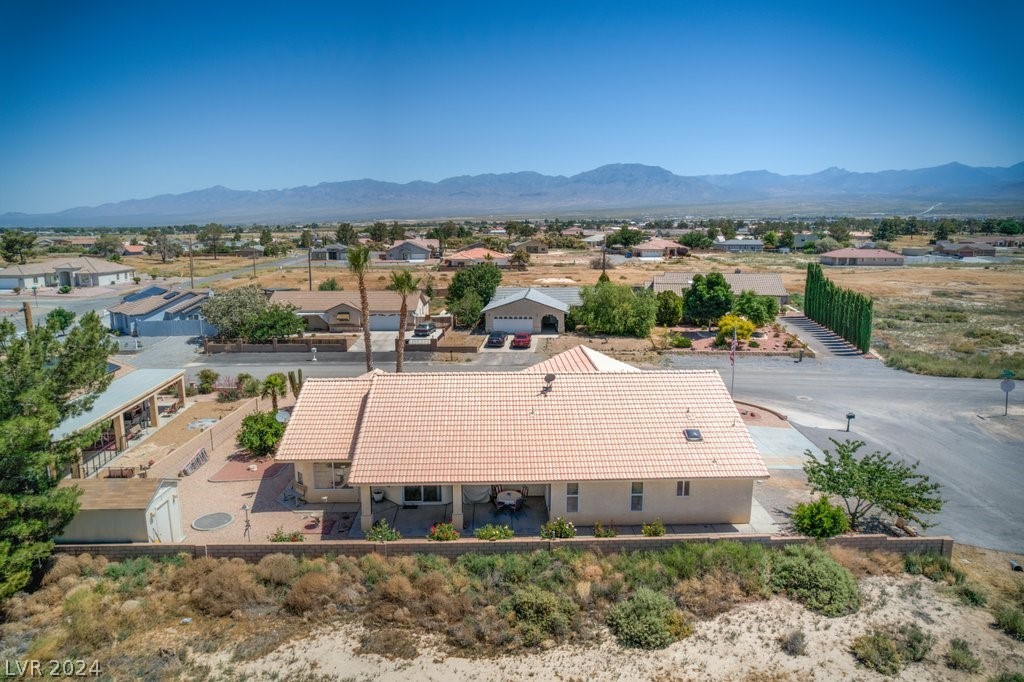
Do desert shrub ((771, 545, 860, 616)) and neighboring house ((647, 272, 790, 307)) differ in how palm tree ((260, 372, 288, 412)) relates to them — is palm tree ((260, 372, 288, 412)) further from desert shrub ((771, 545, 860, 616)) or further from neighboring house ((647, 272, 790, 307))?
neighboring house ((647, 272, 790, 307))

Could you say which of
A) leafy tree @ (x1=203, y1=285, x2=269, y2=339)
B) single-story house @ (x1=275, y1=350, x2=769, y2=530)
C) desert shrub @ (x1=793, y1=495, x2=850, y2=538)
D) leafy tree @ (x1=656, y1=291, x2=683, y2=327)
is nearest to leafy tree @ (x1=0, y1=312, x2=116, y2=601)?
single-story house @ (x1=275, y1=350, x2=769, y2=530)

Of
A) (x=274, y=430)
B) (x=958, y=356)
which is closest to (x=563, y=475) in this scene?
(x=274, y=430)

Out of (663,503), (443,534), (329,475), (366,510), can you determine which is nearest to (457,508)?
(443,534)

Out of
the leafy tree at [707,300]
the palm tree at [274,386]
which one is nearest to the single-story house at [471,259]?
the leafy tree at [707,300]

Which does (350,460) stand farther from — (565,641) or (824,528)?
(824,528)

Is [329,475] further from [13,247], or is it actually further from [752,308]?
[13,247]

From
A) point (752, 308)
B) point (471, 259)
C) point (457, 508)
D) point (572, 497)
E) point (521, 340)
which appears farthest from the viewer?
point (471, 259)

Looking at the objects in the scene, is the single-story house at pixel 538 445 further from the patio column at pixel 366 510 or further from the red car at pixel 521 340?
the red car at pixel 521 340
